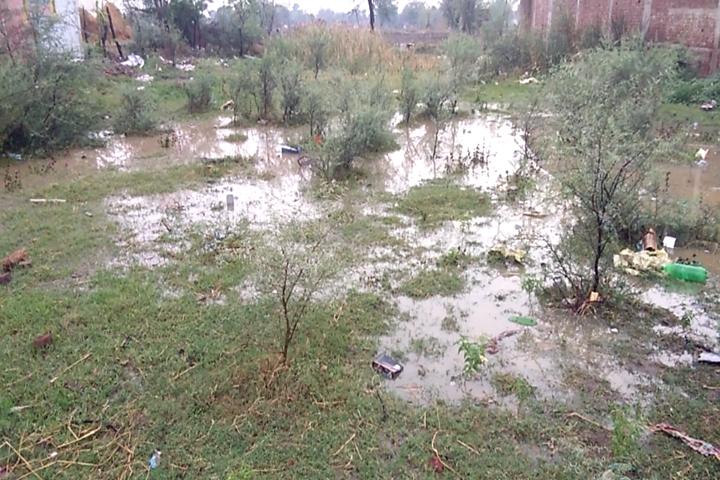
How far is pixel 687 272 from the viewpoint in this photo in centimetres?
447

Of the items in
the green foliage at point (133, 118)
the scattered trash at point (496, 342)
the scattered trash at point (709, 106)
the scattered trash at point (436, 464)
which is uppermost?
the green foliage at point (133, 118)

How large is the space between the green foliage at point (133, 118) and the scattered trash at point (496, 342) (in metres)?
7.92

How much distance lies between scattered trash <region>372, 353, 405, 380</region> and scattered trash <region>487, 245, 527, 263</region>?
1851 mm

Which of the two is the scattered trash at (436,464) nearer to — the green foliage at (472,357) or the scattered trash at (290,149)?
the green foliage at (472,357)

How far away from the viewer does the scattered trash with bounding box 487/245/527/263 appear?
4.86m

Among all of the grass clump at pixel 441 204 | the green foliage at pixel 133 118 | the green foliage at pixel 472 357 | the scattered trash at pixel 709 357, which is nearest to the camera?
the green foliage at pixel 472 357

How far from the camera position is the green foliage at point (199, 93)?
449 inches

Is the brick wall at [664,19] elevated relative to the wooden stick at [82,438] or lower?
elevated

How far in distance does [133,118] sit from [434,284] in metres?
7.33

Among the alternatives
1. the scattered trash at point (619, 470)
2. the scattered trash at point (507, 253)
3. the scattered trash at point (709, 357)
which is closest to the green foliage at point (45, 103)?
the scattered trash at point (507, 253)

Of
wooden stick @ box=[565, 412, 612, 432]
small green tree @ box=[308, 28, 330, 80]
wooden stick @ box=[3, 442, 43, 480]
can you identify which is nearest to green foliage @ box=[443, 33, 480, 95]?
small green tree @ box=[308, 28, 330, 80]

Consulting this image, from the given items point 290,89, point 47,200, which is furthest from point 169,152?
point 290,89

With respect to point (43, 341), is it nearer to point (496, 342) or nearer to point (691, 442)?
point (496, 342)

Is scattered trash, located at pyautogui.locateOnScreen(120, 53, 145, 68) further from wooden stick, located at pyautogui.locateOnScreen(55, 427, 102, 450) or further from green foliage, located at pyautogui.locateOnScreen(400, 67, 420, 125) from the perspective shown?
wooden stick, located at pyautogui.locateOnScreen(55, 427, 102, 450)
